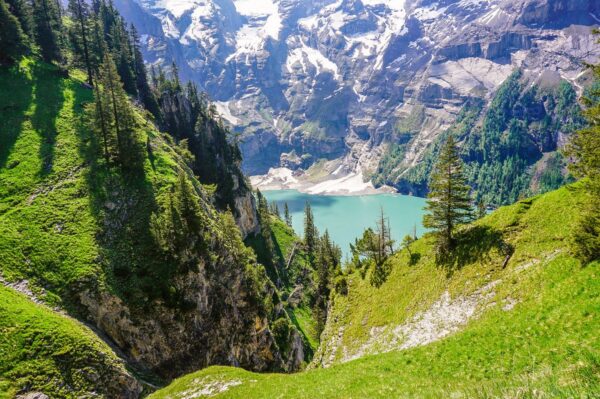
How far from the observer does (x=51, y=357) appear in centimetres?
2839

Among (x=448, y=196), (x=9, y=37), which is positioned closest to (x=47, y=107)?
(x=9, y=37)

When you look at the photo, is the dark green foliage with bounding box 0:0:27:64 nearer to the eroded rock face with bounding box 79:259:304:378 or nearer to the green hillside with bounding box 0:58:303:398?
the green hillside with bounding box 0:58:303:398

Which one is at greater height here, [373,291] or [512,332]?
[512,332]

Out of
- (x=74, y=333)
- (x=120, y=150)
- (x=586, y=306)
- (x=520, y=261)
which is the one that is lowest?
(x=74, y=333)

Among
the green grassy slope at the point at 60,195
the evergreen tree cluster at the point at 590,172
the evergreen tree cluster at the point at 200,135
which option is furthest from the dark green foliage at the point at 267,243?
the evergreen tree cluster at the point at 590,172

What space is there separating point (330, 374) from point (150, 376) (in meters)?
24.8

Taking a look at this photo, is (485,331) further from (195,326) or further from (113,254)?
(113,254)

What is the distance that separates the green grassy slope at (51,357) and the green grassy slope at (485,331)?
224 inches

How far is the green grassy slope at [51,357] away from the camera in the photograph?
87.4ft

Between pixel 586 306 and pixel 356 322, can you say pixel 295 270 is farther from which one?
pixel 586 306

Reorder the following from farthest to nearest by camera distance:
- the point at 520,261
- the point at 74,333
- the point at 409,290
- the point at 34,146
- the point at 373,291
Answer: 1. the point at 34,146
2. the point at 373,291
3. the point at 409,290
4. the point at 74,333
5. the point at 520,261

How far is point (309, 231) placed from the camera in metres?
137

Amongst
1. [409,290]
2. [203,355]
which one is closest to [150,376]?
[203,355]

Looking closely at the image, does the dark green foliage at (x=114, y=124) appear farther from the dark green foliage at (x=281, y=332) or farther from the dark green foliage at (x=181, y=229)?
the dark green foliage at (x=281, y=332)
